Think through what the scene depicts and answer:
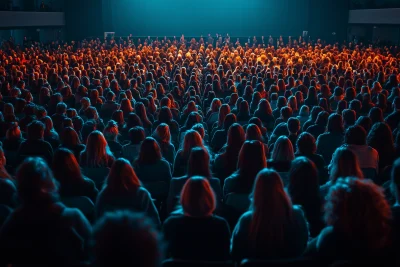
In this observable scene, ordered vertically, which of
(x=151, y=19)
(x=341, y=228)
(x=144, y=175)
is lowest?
(x=144, y=175)

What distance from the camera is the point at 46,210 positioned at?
357 centimetres

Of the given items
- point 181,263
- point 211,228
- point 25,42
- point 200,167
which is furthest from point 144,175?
point 25,42

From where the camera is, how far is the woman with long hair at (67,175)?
504 cm

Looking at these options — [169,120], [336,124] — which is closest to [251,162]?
[336,124]

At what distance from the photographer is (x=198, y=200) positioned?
3.72 metres

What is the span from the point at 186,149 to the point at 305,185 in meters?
2.42

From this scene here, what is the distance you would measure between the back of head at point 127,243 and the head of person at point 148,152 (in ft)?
12.2

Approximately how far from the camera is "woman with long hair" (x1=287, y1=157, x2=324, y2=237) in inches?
180

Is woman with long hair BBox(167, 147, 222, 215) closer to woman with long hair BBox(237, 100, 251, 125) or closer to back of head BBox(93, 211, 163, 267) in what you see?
back of head BBox(93, 211, 163, 267)

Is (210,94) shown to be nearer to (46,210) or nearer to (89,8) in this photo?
(46,210)

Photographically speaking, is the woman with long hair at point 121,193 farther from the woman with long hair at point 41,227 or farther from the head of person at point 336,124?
the head of person at point 336,124

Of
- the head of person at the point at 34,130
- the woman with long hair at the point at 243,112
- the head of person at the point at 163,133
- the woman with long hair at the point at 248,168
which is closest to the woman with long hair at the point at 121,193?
the woman with long hair at the point at 248,168

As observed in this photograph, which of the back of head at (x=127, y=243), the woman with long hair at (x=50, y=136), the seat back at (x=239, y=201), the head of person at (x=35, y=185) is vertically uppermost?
the back of head at (x=127, y=243)

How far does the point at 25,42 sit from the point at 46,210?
31.9 metres
